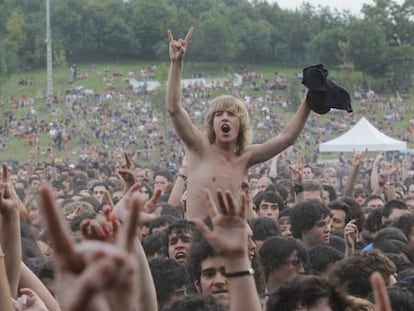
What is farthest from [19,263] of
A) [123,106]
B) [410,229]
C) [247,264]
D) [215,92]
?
[215,92]

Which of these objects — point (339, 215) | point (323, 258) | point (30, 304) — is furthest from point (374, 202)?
point (30, 304)

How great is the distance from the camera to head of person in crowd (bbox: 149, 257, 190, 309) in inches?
190

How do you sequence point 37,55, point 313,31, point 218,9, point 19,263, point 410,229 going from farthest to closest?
point 218,9
point 313,31
point 37,55
point 410,229
point 19,263

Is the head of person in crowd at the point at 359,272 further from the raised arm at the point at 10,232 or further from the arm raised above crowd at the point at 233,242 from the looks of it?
the arm raised above crowd at the point at 233,242

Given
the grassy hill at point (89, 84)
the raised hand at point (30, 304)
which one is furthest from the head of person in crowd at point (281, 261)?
the grassy hill at point (89, 84)

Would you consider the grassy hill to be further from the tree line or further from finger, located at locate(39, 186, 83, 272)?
finger, located at locate(39, 186, 83, 272)

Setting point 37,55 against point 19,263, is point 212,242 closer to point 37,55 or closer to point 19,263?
point 19,263

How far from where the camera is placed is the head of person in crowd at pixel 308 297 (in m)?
3.61

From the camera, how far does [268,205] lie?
897 cm

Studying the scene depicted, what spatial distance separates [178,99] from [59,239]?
468 centimetres

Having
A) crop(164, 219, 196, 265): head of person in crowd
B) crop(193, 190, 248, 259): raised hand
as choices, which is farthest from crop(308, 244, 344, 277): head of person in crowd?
crop(193, 190, 248, 259): raised hand

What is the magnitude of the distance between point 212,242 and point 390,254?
3495 mm

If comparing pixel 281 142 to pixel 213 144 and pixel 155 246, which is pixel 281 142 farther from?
pixel 155 246

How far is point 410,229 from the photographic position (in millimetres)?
7840
